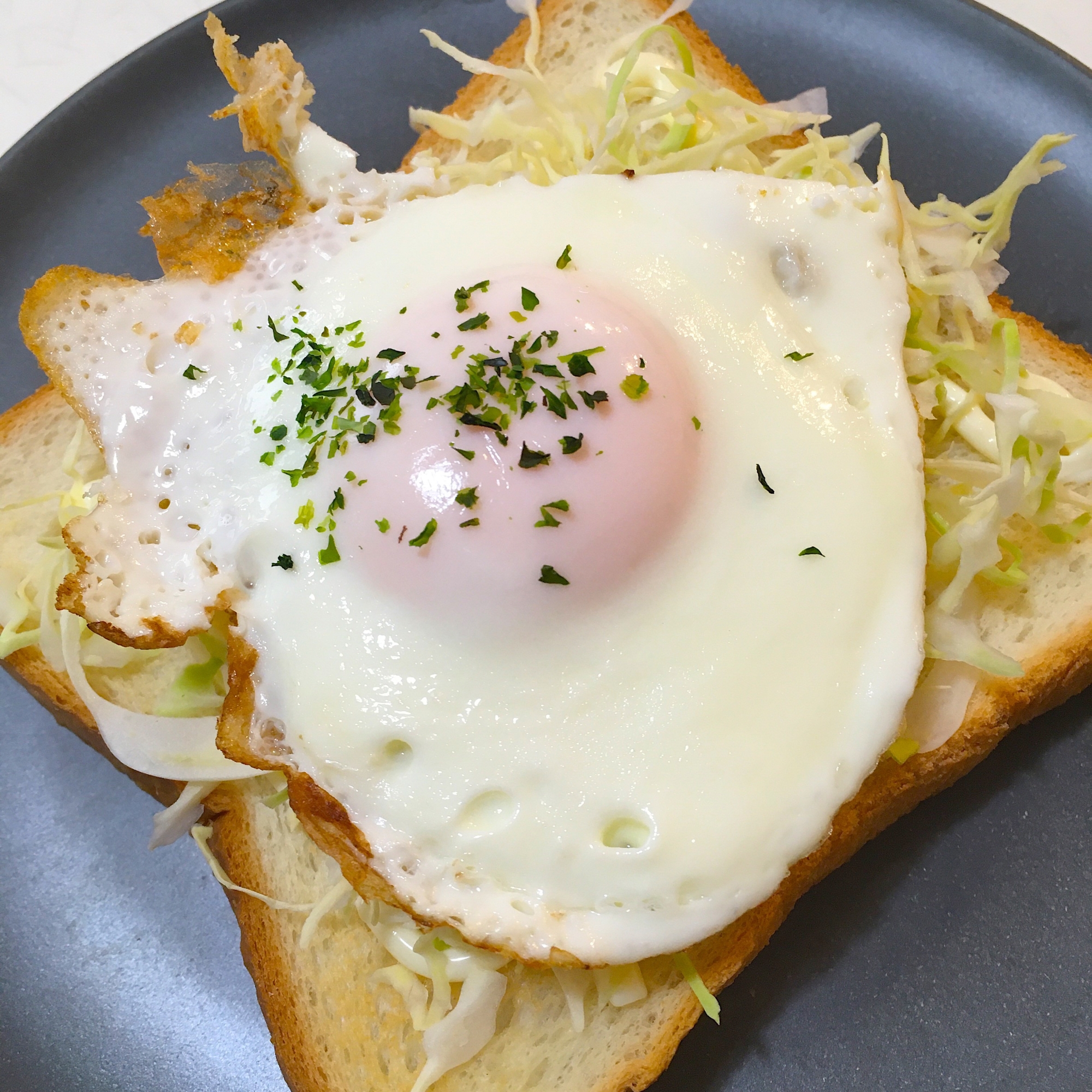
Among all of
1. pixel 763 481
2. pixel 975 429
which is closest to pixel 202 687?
pixel 763 481

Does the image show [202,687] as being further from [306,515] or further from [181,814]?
[306,515]

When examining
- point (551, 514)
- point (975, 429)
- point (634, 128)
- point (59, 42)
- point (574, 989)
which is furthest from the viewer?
point (59, 42)

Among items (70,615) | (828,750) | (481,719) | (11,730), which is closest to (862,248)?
(828,750)

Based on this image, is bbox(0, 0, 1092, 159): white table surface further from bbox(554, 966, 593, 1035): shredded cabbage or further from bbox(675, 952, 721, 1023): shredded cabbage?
bbox(675, 952, 721, 1023): shredded cabbage

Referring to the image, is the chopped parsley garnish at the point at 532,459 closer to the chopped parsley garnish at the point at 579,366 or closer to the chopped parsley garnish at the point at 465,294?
the chopped parsley garnish at the point at 579,366

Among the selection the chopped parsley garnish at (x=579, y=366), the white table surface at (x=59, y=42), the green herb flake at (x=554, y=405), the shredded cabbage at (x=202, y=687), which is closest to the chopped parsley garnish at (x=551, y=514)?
the green herb flake at (x=554, y=405)

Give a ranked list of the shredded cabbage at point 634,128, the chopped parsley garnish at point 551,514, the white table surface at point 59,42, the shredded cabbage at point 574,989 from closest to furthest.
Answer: the chopped parsley garnish at point 551,514 < the shredded cabbage at point 574,989 < the shredded cabbage at point 634,128 < the white table surface at point 59,42
